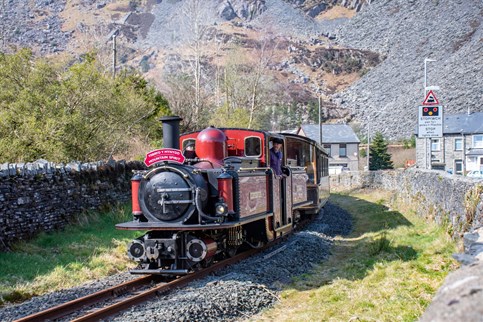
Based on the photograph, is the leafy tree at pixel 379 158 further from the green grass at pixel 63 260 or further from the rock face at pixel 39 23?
the rock face at pixel 39 23

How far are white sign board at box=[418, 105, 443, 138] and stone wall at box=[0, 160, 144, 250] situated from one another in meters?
9.96

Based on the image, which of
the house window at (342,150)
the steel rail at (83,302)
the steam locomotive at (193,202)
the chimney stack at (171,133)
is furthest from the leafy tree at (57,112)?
the house window at (342,150)

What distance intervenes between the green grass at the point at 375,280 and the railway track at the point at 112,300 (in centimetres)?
182

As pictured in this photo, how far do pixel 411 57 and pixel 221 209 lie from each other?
131 meters

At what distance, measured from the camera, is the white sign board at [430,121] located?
15086 millimetres

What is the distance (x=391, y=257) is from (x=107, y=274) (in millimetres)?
5968

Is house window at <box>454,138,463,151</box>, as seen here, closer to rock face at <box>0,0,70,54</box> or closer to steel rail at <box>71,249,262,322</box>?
steel rail at <box>71,249,262,322</box>

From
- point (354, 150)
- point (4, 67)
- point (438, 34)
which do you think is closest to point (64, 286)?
point (4, 67)

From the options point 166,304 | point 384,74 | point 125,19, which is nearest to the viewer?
point 166,304

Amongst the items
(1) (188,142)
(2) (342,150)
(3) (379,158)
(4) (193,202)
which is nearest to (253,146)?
(1) (188,142)

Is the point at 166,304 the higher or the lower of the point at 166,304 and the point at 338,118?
the lower

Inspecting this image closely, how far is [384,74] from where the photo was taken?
126688 mm

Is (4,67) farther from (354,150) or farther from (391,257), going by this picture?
(354,150)

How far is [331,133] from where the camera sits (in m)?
59.9
